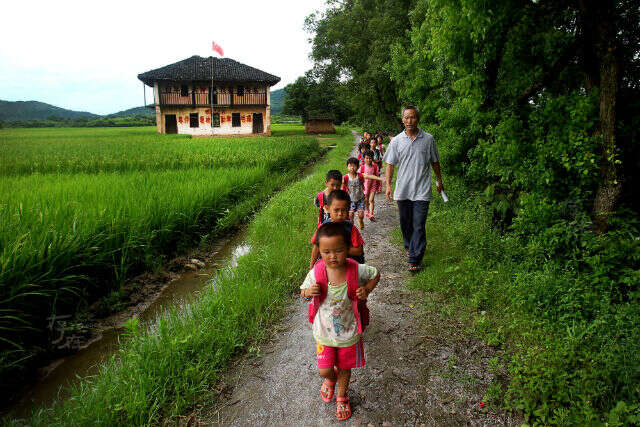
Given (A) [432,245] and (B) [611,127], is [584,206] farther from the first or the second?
(A) [432,245]

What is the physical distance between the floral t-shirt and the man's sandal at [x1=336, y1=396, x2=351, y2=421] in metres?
0.41

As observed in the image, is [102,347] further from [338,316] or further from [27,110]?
[27,110]

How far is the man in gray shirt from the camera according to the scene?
434cm

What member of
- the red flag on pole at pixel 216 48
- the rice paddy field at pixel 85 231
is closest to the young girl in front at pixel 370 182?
the rice paddy field at pixel 85 231

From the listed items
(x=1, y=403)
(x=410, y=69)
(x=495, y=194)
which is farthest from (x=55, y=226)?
(x=410, y=69)

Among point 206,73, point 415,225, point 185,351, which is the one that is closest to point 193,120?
point 206,73

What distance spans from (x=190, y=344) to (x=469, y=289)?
2.84 m

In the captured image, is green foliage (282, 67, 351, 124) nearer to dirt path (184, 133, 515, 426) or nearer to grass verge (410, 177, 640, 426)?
grass verge (410, 177, 640, 426)

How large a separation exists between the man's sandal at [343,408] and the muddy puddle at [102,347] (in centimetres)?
191

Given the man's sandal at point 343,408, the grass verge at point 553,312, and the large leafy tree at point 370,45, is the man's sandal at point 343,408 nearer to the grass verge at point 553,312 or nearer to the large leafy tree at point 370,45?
the grass verge at point 553,312

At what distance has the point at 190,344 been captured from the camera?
9.99 feet

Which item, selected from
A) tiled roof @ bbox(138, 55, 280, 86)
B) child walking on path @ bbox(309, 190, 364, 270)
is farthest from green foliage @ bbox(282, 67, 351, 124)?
child walking on path @ bbox(309, 190, 364, 270)

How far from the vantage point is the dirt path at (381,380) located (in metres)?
2.41

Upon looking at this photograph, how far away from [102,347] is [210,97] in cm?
3098
